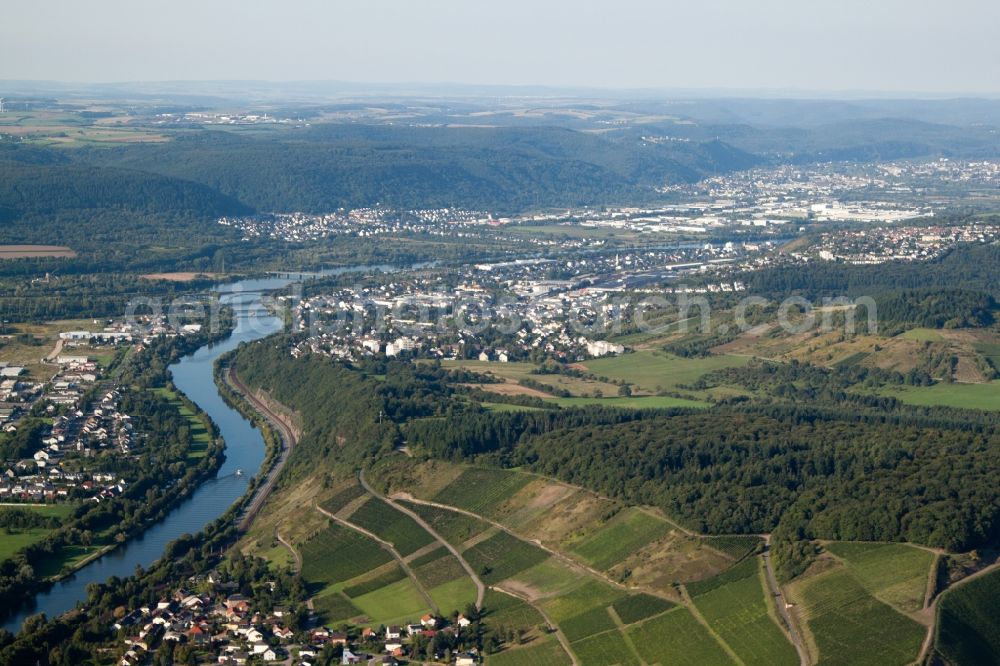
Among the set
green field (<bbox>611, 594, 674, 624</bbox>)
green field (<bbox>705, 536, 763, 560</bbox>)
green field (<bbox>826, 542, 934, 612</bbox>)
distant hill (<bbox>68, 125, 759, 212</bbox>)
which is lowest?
distant hill (<bbox>68, 125, 759, 212</bbox>)

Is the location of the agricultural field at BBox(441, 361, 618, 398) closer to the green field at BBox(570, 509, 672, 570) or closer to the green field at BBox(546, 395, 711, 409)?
the green field at BBox(546, 395, 711, 409)

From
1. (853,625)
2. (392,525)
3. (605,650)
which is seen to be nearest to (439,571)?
(392,525)

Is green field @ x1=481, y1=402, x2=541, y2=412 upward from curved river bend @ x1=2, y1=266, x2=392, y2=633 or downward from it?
upward

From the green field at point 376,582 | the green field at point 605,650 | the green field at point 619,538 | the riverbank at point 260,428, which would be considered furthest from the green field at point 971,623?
the riverbank at point 260,428

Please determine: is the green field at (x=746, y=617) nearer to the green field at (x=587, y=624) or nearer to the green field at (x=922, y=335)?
the green field at (x=587, y=624)

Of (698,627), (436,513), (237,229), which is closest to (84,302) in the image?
(237,229)

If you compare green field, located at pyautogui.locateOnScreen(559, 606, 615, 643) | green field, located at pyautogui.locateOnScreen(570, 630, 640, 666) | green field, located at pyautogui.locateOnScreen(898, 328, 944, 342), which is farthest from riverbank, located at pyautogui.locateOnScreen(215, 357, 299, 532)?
green field, located at pyautogui.locateOnScreen(898, 328, 944, 342)

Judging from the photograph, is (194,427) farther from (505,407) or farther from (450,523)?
(450,523)

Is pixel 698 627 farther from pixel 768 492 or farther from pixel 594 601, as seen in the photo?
pixel 768 492
